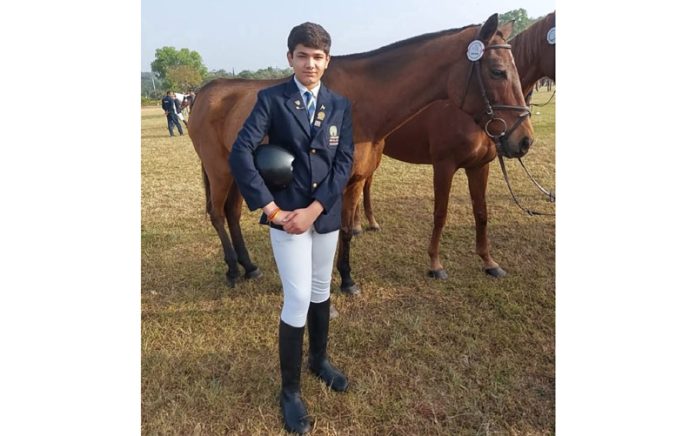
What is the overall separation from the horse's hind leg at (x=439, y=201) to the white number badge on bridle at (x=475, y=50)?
1.31 meters

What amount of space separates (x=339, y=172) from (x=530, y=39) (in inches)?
108

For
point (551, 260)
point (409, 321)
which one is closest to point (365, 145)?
point (409, 321)

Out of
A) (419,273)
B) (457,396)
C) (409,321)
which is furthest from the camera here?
(419,273)

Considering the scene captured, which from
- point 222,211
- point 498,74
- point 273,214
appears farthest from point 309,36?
point 222,211

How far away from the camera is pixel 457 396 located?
242 centimetres

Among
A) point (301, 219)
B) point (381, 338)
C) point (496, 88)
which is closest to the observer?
point (301, 219)

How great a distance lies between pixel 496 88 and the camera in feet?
8.70

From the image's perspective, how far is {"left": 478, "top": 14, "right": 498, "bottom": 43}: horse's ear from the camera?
259cm

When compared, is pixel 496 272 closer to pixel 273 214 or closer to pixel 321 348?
pixel 321 348

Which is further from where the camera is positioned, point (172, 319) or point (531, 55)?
point (531, 55)

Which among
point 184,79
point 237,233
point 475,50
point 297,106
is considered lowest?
point 237,233

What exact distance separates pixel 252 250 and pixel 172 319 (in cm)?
153

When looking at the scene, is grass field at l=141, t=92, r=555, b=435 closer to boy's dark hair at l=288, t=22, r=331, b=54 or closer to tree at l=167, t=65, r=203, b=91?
boy's dark hair at l=288, t=22, r=331, b=54
